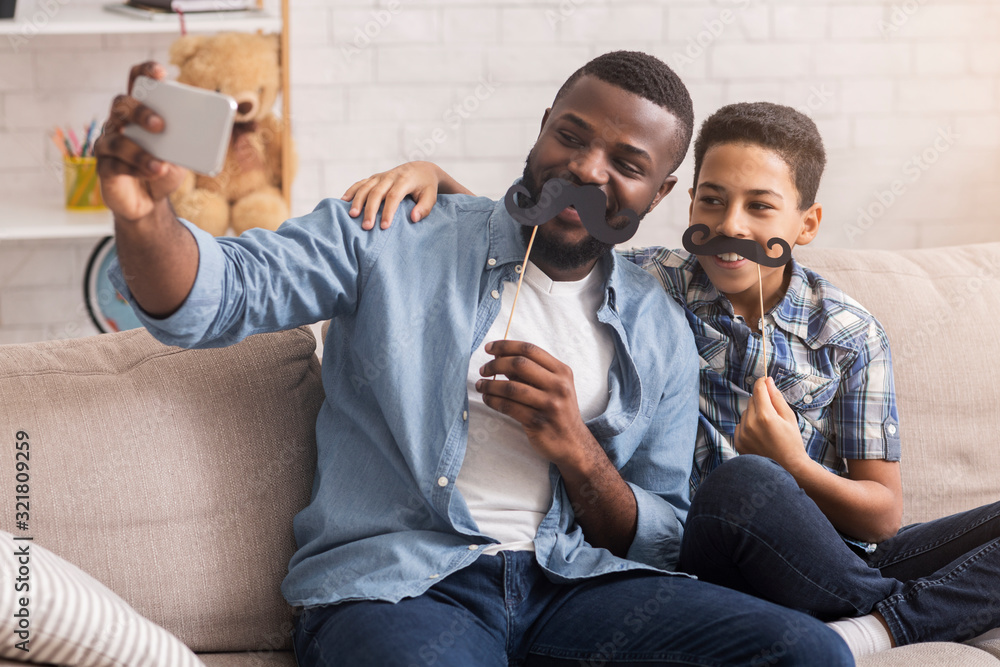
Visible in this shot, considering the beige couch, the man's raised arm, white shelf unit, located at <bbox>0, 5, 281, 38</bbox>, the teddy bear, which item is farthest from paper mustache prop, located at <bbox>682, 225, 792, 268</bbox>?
white shelf unit, located at <bbox>0, 5, 281, 38</bbox>

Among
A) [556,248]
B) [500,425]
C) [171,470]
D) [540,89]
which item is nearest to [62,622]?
[171,470]

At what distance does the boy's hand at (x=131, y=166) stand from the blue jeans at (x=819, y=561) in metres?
0.81

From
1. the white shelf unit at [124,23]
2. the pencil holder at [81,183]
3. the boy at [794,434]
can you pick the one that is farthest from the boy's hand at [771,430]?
the pencil holder at [81,183]

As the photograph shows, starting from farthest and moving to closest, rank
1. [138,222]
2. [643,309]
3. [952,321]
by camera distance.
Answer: [952,321], [643,309], [138,222]

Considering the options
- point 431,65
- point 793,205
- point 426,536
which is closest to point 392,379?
point 426,536

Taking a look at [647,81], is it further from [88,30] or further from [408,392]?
[88,30]

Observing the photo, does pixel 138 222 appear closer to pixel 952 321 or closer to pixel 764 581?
pixel 764 581

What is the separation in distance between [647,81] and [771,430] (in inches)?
20.8

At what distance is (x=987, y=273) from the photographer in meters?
1.86

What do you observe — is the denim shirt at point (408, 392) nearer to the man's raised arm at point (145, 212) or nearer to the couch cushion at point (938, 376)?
the man's raised arm at point (145, 212)

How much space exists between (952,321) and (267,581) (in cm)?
132

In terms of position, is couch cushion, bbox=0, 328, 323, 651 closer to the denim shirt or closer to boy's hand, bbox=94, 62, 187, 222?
the denim shirt

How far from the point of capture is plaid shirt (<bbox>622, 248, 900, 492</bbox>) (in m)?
1.49

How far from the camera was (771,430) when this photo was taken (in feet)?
4.45
